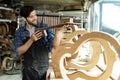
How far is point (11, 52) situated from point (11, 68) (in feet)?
1.23

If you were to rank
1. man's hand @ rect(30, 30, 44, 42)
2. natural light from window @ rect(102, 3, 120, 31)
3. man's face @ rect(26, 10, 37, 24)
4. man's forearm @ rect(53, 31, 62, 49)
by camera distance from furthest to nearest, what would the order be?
natural light from window @ rect(102, 3, 120, 31) → man's face @ rect(26, 10, 37, 24) → man's hand @ rect(30, 30, 44, 42) → man's forearm @ rect(53, 31, 62, 49)

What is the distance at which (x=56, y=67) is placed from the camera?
1.44 metres

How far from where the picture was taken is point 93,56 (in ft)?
5.35

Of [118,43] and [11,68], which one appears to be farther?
[11,68]

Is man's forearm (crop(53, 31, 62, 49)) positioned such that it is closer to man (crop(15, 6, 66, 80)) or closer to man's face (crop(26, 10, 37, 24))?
man (crop(15, 6, 66, 80))

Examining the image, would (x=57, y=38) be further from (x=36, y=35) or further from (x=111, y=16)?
(x=111, y=16)

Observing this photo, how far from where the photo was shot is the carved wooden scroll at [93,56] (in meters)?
1.06

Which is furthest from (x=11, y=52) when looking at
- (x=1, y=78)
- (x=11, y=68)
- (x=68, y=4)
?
(x=68, y=4)

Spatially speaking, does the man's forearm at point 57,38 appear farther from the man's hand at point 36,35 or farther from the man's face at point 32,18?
the man's face at point 32,18

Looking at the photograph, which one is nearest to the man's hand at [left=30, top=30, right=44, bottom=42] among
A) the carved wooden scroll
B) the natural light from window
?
the carved wooden scroll

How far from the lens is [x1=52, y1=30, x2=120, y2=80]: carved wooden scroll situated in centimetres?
106

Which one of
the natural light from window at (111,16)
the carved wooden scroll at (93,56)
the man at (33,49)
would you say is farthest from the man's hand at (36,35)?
the natural light from window at (111,16)

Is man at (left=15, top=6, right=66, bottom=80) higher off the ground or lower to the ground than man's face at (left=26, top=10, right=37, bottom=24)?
lower

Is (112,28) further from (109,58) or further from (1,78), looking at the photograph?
(109,58)
